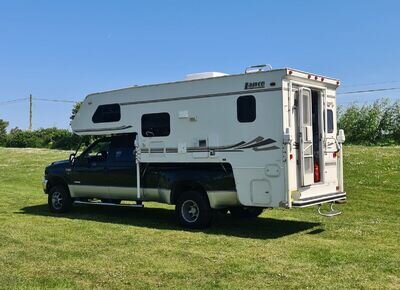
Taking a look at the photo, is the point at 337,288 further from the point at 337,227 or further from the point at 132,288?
the point at 337,227

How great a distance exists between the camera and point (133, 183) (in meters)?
11.7

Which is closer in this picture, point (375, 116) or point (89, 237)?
point (89, 237)

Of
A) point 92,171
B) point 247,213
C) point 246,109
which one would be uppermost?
point 246,109

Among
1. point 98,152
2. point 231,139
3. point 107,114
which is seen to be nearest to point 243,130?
point 231,139

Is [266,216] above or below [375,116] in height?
below

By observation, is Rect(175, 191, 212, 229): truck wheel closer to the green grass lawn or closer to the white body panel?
the green grass lawn

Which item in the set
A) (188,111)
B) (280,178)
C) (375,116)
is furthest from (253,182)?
(375,116)

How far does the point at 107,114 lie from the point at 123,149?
874mm

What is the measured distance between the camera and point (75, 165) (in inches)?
506

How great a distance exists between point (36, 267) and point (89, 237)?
2.24m

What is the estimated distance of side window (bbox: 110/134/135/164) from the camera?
1183 cm

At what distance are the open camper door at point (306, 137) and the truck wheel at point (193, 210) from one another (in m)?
1.96

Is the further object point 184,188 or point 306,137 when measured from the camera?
point 184,188

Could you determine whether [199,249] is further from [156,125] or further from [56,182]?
[56,182]
